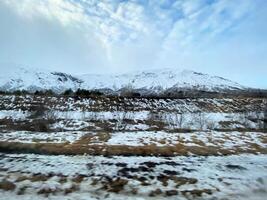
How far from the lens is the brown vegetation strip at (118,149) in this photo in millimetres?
12836

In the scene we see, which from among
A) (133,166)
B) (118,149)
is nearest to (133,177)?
(133,166)

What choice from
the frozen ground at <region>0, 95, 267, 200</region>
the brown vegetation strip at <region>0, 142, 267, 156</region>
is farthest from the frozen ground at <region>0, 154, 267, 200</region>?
the brown vegetation strip at <region>0, 142, 267, 156</region>

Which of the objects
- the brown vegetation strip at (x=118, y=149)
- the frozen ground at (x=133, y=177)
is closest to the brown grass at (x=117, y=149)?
the brown vegetation strip at (x=118, y=149)

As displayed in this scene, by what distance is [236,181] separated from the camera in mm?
8867

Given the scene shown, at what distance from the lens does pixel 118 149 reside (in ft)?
44.3

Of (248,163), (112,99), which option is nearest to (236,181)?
(248,163)

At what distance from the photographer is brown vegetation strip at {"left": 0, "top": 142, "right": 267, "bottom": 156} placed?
505 inches

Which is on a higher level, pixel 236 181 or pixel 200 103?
pixel 200 103

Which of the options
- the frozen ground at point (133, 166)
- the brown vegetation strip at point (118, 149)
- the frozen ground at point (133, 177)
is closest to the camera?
the frozen ground at point (133, 177)

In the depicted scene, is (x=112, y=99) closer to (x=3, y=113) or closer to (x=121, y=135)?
(x=3, y=113)

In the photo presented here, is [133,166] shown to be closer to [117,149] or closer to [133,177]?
[133,177]

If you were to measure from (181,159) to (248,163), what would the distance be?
2.88 m

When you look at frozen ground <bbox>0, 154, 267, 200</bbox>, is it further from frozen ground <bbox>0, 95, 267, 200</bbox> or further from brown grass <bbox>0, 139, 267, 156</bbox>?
brown grass <bbox>0, 139, 267, 156</bbox>

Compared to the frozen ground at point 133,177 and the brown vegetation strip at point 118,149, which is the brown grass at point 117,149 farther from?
the frozen ground at point 133,177
